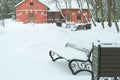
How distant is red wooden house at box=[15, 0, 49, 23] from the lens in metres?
74.6

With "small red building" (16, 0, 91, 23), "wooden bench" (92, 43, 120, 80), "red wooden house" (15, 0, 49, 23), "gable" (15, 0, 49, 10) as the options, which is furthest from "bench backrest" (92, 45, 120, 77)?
"gable" (15, 0, 49, 10)

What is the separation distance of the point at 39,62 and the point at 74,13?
62716mm

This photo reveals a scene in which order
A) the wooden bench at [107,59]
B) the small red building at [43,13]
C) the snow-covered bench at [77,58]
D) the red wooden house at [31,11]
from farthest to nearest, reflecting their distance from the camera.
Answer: the red wooden house at [31,11] → the small red building at [43,13] → the snow-covered bench at [77,58] → the wooden bench at [107,59]

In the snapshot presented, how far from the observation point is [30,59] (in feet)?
42.4

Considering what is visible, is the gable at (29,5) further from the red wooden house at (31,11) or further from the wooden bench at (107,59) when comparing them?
the wooden bench at (107,59)

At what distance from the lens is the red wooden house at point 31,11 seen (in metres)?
74.6

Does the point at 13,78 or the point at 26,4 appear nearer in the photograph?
the point at 13,78

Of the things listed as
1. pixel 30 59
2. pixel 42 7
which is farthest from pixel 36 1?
pixel 30 59

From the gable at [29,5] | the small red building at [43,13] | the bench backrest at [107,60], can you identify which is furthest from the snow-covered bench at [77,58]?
the gable at [29,5]

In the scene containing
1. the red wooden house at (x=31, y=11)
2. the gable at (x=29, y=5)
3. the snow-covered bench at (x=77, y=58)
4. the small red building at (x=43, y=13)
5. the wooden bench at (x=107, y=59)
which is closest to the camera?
the wooden bench at (x=107, y=59)

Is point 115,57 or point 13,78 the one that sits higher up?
point 115,57

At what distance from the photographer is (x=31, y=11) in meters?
76.6

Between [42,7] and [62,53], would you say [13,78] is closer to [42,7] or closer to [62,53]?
[62,53]

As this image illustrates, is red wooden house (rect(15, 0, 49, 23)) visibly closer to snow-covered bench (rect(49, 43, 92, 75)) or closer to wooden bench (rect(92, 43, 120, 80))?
snow-covered bench (rect(49, 43, 92, 75))
